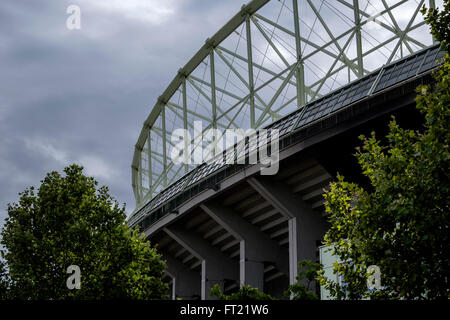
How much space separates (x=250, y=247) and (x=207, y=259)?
21.9 ft

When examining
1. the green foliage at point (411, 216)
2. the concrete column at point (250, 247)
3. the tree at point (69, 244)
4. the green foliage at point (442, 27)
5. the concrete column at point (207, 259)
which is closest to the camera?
the green foliage at point (411, 216)

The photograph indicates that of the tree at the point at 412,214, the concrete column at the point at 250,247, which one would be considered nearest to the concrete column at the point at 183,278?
the concrete column at the point at 250,247

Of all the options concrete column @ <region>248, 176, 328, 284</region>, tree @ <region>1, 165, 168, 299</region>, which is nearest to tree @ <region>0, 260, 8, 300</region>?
tree @ <region>1, 165, 168, 299</region>

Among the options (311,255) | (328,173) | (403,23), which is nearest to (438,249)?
(328,173)

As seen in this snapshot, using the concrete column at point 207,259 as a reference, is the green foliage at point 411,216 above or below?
below

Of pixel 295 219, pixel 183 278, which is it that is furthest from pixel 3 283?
pixel 183 278

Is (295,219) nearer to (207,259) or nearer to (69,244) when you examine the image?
(207,259)

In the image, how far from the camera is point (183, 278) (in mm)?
57406

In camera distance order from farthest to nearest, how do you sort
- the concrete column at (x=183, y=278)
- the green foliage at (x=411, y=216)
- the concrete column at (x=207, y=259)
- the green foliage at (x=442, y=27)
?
1. the concrete column at (x=183, y=278)
2. the concrete column at (x=207, y=259)
3. the green foliage at (x=442, y=27)
4. the green foliage at (x=411, y=216)

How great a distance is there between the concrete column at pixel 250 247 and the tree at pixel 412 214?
26.9 metres

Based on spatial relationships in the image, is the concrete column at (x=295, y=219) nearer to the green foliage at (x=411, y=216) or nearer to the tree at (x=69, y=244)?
the tree at (x=69, y=244)

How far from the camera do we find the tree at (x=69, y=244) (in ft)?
89.2

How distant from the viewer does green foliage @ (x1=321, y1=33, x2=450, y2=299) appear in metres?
14.8
